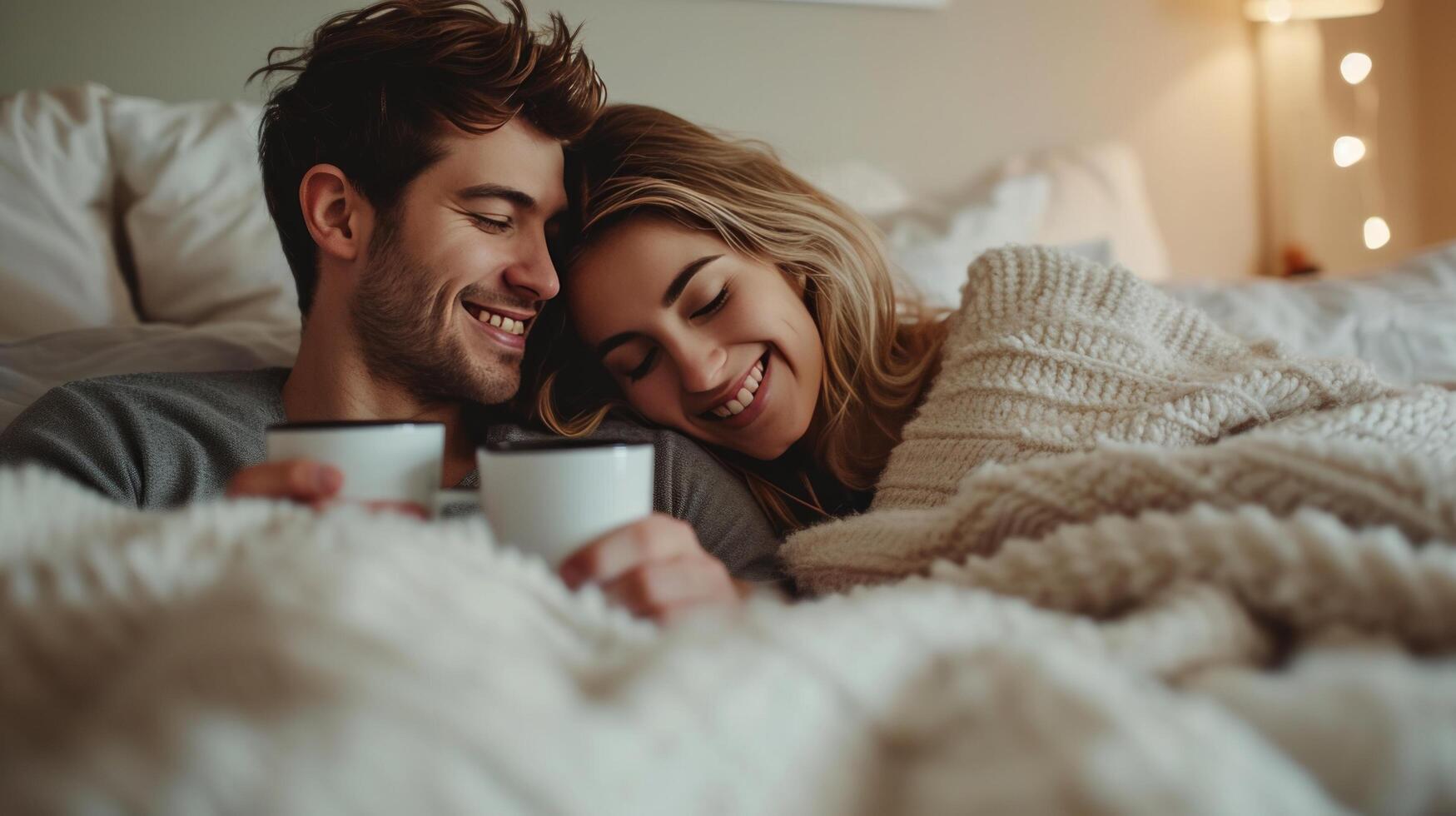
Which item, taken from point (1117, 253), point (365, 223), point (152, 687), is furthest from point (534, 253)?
point (1117, 253)

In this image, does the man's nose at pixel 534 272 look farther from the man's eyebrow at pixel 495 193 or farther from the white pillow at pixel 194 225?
the white pillow at pixel 194 225

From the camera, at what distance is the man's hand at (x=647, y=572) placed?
52 cm

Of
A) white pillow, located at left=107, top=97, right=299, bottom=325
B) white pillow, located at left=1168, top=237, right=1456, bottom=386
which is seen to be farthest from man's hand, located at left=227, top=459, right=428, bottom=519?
white pillow, located at left=1168, top=237, right=1456, bottom=386

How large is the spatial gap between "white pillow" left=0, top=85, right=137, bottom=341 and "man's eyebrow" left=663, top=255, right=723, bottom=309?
2.87 feet

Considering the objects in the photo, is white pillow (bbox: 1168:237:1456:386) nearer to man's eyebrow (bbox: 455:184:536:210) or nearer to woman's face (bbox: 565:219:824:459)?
woman's face (bbox: 565:219:824:459)

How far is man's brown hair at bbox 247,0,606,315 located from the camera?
1.15 meters

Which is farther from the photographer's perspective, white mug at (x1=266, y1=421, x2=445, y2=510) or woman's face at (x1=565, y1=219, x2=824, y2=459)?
woman's face at (x1=565, y1=219, x2=824, y2=459)

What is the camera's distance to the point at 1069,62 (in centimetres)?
229

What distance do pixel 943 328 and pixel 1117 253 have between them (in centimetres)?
101

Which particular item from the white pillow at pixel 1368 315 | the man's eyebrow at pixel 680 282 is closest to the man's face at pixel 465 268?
the man's eyebrow at pixel 680 282

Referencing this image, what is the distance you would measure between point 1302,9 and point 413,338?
8.04ft

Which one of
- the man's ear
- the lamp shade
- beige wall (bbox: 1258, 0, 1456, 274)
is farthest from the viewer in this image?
beige wall (bbox: 1258, 0, 1456, 274)

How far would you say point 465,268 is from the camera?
3.65 ft

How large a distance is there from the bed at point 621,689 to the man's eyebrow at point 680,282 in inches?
25.4
